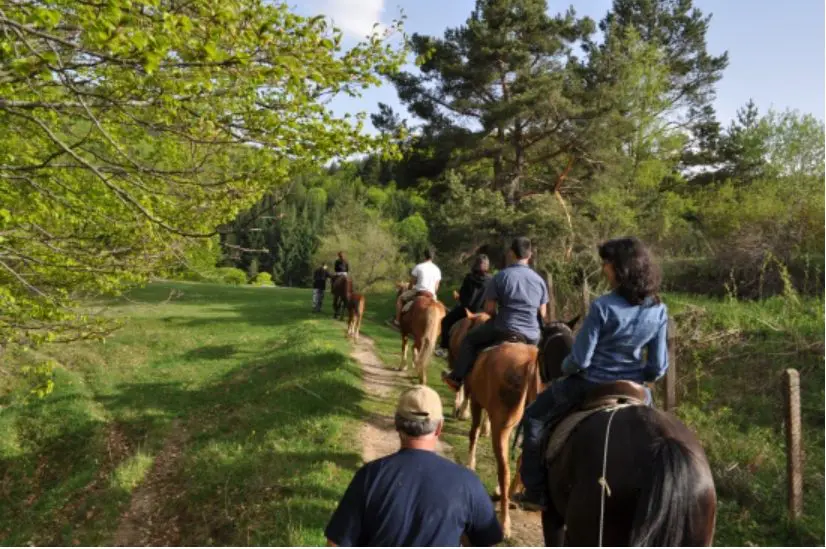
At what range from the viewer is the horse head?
5.42m

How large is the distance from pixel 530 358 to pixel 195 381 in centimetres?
1131

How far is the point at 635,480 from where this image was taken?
3404mm

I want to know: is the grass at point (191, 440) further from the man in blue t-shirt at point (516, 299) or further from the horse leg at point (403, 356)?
the man in blue t-shirt at point (516, 299)

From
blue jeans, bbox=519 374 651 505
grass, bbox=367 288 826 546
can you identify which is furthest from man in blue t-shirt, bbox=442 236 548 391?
blue jeans, bbox=519 374 651 505

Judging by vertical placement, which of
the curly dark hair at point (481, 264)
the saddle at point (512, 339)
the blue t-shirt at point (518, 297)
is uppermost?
the curly dark hair at point (481, 264)

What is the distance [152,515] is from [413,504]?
22.0 feet

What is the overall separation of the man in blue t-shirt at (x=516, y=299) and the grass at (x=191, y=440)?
2821 mm

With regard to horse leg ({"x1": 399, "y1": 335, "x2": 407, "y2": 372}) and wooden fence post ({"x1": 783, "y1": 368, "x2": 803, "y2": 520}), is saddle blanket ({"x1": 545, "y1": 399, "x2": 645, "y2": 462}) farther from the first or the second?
horse leg ({"x1": 399, "y1": 335, "x2": 407, "y2": 372})

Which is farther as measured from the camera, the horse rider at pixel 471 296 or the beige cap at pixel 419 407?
the horse rider at pixel 471 296

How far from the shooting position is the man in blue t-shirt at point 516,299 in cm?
700

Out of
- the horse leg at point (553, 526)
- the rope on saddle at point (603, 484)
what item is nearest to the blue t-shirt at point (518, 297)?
the horse leg at point (553, 526)

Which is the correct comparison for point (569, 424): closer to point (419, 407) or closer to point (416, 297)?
point (419, 407)

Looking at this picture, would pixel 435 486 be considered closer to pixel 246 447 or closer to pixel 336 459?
pixel 336 459

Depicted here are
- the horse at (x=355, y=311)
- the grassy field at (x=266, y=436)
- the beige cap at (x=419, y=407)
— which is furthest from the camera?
the horse at (x=355, y=311)
